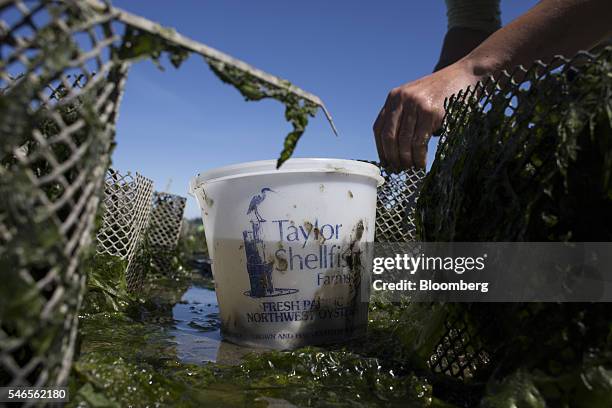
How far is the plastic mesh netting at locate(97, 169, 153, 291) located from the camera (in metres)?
3.19

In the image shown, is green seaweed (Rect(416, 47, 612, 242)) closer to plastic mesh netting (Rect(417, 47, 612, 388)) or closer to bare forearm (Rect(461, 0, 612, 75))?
plastic mesh netting (Rect(417, 47, 612, 388))

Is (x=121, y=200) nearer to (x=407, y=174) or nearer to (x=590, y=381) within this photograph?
(x=407, y=174)

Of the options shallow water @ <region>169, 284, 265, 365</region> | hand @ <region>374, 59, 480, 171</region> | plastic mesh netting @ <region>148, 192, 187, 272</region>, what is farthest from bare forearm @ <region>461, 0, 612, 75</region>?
plastic mesh netting @ <region>148, 192, 187, 272</region>

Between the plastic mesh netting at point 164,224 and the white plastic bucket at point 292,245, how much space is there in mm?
2904

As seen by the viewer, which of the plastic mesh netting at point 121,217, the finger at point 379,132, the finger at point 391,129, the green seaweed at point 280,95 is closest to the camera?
the green seaweed at point 280,95

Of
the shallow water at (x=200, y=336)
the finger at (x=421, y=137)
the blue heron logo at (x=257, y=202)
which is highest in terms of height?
the finger at (x=421, y=137)

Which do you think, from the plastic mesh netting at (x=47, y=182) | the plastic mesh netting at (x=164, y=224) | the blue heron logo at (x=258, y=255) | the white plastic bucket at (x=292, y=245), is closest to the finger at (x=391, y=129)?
the white plastic bucket at (x=292, y=245)

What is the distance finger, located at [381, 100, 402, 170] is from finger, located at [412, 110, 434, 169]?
0.10 metres

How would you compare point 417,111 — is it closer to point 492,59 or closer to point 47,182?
point 492,59

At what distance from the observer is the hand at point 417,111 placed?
A: 2.32 meters

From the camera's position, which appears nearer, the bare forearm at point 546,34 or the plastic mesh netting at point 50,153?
the plastic mesh netting at point 50,153

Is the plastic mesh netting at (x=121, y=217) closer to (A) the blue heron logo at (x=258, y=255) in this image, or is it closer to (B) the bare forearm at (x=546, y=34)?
(A) the blue heron logo at (x=258, y=255)

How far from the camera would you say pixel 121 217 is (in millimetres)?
3279

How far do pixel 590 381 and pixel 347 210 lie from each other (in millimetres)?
1236
